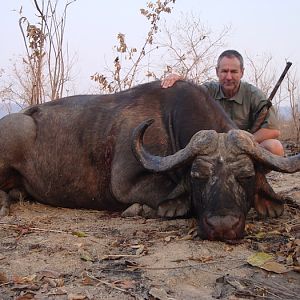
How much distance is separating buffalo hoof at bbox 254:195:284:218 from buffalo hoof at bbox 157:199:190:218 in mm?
620

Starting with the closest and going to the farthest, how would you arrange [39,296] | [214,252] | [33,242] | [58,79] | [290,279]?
1. [39,296]
2. [290,279]
3. [214,252]
4. [33,242]
5. [58,79]

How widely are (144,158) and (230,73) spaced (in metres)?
2.32

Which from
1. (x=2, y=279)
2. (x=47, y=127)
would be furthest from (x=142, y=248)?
(x=47, y=127)

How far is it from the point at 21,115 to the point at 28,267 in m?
2.98

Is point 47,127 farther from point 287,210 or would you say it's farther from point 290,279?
point 290,279

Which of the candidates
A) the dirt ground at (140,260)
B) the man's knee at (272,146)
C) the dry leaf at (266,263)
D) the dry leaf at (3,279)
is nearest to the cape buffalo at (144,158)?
the dirt ground at (140,260)

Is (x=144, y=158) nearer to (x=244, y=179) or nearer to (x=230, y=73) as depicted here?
(x=244, y=179)

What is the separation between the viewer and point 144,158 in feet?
14.2

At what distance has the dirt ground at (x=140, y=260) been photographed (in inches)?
106

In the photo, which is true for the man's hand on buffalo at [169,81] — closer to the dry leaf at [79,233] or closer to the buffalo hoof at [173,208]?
the buffalo hoof at [173,208]

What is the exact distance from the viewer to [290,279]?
284cm

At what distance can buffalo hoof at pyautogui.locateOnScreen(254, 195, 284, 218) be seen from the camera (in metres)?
4.50

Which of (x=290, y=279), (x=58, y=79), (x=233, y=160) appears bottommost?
(x=290, y=279)

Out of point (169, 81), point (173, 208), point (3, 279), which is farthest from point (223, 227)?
point (169, 81)
